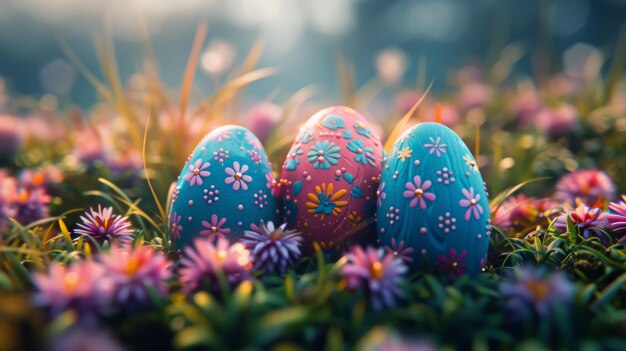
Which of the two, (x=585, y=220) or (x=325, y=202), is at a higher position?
(x=325, y=202)

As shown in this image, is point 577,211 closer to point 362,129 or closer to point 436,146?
point 436,146

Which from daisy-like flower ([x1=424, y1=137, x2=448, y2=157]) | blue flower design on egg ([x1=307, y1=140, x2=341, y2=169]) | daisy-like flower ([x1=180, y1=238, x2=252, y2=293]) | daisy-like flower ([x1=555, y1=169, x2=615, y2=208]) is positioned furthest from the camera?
daisy-like flower ([x1=555, y1=169, x2=615, y2=208])

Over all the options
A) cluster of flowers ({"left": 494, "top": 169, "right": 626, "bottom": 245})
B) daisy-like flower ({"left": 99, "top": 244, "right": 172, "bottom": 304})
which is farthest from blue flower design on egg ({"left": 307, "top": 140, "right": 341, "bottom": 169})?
cluster of flowers ({"left": 494, "top": 169, "right": 626, "bottom": 245})

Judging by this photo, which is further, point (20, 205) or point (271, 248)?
point (20, 205)

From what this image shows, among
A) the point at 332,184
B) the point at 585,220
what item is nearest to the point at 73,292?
the point at 332,184

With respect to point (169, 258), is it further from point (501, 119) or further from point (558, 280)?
point (501, 119)

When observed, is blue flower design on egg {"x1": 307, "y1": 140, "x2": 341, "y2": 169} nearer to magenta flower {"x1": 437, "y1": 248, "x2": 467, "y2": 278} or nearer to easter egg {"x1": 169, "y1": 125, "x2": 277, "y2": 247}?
easter egg {"x1": 169, "y1": 125, "x2": 277, "y2": 247}
